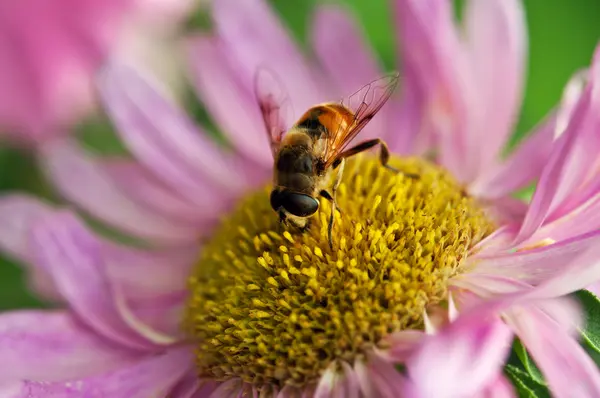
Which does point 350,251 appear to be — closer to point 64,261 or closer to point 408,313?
point 408,313

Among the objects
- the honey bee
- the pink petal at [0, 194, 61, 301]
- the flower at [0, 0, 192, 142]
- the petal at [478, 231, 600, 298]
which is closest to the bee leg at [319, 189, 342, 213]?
the honey bee

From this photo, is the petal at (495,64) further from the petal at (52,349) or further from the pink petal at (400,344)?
the petal at (52,349)

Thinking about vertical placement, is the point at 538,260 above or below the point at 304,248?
below

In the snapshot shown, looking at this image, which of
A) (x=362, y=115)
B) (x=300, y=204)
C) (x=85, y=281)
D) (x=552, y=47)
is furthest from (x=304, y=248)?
(x=552, y=47)

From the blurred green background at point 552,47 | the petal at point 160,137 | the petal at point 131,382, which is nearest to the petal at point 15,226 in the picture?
the petal at point 160,137

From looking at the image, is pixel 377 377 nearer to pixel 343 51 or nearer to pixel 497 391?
pixel 497 391
